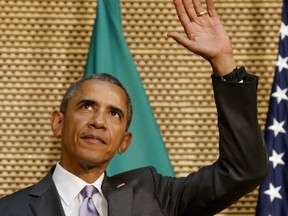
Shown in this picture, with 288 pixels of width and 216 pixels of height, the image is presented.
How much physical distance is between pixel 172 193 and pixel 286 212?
1.50m

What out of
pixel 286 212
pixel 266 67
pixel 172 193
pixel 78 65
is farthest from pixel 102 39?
pixel 172 193

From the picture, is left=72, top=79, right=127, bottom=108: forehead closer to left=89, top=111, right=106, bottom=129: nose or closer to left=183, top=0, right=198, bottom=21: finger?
left=89, top=111, right=106, bottom=129: nose

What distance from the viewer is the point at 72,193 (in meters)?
1.86

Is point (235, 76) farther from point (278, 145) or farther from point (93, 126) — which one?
point (278, 145)

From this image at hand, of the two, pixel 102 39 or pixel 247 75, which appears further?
pixel 102 39

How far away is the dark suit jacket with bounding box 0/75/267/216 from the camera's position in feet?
5.76

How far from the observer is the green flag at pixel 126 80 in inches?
131

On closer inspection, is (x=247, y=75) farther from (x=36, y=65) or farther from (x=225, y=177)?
(x=36, y=65)

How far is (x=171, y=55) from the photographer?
12.3ft

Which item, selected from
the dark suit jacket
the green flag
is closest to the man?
the dark suit jacket

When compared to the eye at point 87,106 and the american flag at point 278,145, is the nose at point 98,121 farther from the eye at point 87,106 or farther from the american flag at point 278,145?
the american flag at point 278,145

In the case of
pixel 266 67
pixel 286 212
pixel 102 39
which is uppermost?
pixel 102 39

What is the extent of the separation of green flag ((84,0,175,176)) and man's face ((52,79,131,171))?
136cm

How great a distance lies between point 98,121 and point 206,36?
0.32m
